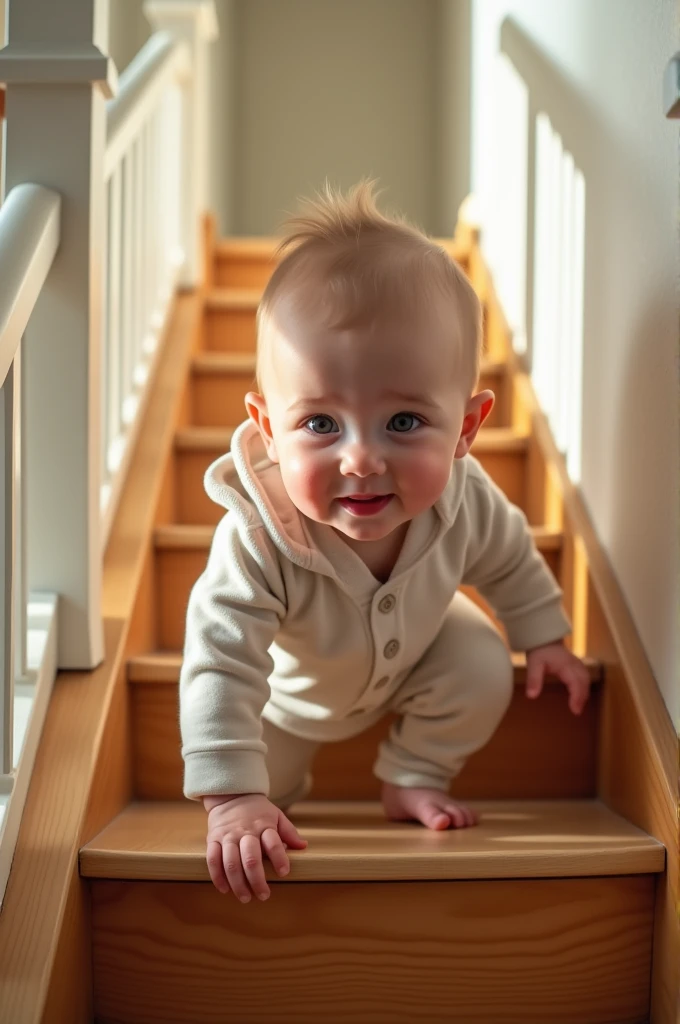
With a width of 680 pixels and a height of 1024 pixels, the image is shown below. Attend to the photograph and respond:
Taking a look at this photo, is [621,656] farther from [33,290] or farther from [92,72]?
[92,72]

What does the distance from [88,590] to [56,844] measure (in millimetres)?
334

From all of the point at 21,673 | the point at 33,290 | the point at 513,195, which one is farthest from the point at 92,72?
the point at 513,195

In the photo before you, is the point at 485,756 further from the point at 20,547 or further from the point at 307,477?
the point at 20,547

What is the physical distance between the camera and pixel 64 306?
4.26ft

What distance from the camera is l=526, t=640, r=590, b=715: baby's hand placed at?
1.32 metres

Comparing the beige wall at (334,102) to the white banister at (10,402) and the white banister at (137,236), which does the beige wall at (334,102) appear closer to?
the white banister at (137,236)

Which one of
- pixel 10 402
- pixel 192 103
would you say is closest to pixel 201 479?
pixel 10 402

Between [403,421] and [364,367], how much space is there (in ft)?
0.23

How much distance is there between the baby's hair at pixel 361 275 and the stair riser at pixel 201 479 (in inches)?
32.8

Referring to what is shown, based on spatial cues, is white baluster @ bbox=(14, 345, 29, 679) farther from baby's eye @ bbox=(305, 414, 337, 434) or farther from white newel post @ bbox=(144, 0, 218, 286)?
white newel post @ bbox=(144, 0, 218, 286)

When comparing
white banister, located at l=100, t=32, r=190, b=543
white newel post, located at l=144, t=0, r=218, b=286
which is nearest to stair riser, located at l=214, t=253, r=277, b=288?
white newel post, located at l=144, t=0, r=218, b=286

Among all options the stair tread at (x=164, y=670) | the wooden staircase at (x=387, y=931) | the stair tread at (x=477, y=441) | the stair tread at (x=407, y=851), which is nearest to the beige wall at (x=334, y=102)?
the stair tread at (x=477, y=441)

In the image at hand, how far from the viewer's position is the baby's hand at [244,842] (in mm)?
1036

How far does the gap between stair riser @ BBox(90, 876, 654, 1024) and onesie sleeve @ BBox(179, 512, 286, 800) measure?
0.13 m
